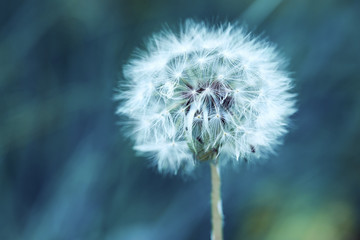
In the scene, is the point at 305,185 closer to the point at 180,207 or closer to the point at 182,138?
the point at 180,207

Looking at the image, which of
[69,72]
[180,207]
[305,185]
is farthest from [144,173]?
[305,185]

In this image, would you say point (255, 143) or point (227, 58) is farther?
point (227, 58)

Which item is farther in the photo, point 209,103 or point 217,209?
point 209,103

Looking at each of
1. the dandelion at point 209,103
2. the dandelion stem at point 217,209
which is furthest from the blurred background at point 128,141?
the dandelion stem at point 217,209

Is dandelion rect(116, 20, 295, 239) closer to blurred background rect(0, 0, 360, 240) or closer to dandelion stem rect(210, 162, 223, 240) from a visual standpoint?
dandelion stem rect(210, 162, 223, 240)

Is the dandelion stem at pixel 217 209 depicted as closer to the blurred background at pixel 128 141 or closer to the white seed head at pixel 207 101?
the white seed head at pixel 207 101

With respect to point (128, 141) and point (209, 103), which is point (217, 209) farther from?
point (128, 141)

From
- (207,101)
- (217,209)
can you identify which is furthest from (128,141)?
(217,209)
